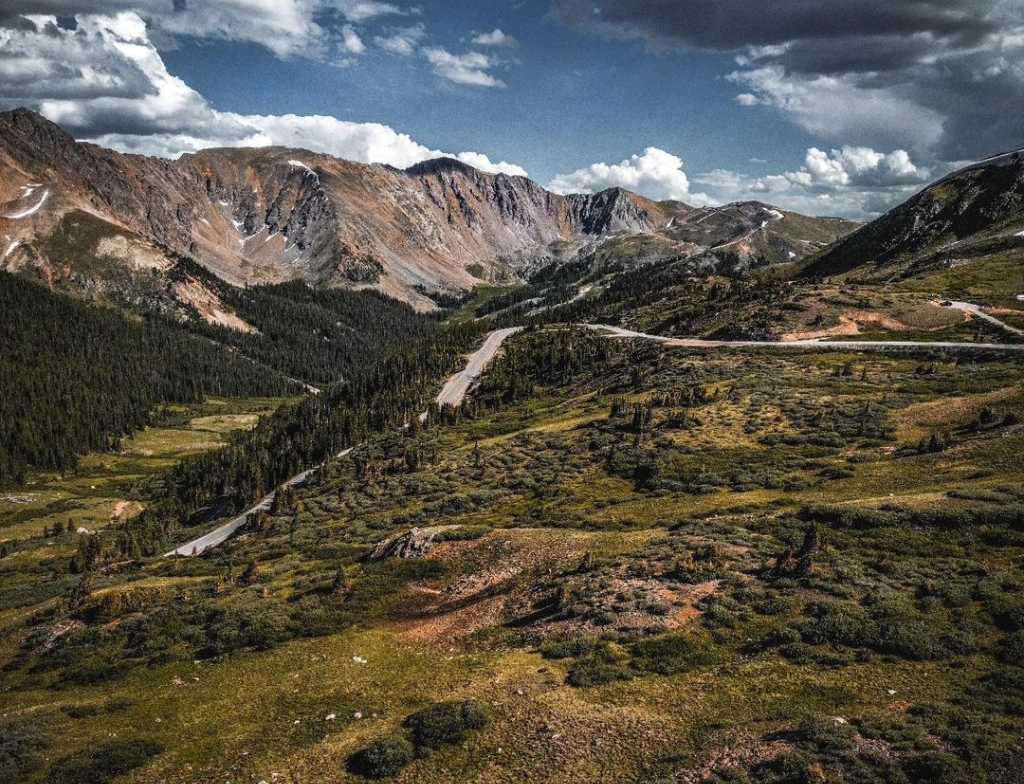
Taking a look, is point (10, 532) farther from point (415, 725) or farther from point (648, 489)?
point (415, 725)

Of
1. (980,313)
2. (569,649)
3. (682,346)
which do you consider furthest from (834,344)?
(569,649)

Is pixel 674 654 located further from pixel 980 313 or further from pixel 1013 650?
pixel 980 313

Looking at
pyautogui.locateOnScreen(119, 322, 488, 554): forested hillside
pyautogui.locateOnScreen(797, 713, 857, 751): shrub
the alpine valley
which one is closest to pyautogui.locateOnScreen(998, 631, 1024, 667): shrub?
the alpine valley

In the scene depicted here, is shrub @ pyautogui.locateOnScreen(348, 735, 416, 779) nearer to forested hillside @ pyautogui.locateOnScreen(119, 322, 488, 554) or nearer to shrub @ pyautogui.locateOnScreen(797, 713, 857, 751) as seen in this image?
shrub @ pyautogui.locateOnScreen(797, 713, 857, 751)

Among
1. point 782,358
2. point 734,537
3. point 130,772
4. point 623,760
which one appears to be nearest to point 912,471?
point 734,537

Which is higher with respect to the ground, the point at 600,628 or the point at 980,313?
the point at 980,313

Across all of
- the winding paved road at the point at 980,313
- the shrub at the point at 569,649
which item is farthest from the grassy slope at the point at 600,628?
the winding paved road at the point at 980,313
